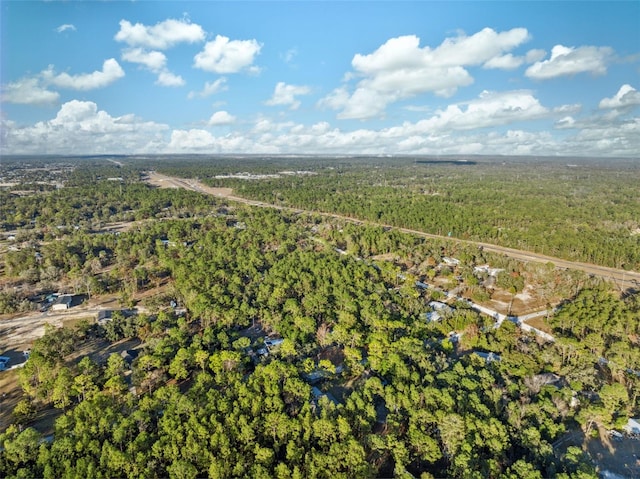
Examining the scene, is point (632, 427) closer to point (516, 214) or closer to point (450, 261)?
point (450, 261)

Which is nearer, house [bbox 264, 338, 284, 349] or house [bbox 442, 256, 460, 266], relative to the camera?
house [bbox 264, 338, 284, 349]

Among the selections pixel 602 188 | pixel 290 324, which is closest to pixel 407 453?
pixel 290 324

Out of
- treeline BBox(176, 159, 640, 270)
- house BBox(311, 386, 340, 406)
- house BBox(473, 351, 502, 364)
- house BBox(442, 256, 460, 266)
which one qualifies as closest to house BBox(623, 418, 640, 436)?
house BBox(473, 351, 502, 364)

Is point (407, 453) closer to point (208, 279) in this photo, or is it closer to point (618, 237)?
point (208, 279)

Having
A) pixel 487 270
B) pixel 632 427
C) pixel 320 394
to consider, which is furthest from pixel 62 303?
pixel 487 270

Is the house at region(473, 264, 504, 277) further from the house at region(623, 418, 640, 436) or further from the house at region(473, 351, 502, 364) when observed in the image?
the house at region(623, 418, 640, 436)
